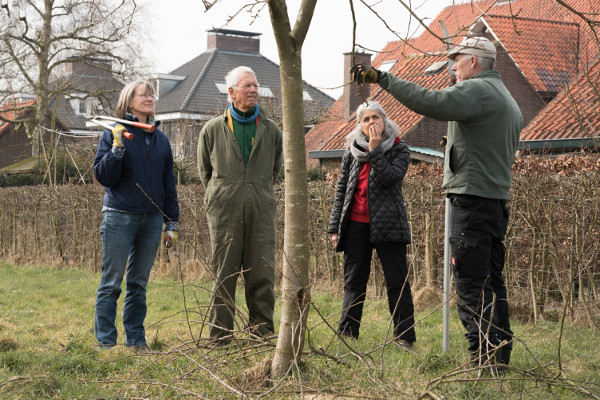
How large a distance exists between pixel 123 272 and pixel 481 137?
279 cm

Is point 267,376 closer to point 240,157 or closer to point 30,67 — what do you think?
point 240,157

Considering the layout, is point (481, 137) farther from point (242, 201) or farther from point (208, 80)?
point (208, 80)

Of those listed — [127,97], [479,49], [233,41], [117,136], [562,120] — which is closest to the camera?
[479,49]

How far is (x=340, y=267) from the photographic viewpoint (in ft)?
30.4

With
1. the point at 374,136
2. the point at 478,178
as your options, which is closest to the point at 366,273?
the point at 374,136

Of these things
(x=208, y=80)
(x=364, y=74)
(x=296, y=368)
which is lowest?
(x=296, y=368)

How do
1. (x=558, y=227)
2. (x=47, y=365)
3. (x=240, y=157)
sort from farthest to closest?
(x=558, y=227), (x=240, y=157), (x=47, y=365)

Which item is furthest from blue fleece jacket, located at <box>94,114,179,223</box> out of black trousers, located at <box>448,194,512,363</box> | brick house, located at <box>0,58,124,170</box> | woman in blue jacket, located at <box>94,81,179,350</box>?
brick house, located at <box>0,58,124,170</box>

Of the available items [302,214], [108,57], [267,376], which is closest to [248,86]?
[302,214]

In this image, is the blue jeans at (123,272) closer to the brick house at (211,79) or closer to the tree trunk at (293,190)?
the tree trunk at (293,190)

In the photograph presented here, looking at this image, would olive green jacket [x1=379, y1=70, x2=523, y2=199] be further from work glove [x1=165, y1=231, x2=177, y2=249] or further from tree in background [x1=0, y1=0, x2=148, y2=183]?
tree in background [x1=0, y1=0, x2=148, y2=183]

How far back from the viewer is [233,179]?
18.1ft

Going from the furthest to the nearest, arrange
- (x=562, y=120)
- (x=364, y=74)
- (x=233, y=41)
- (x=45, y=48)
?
(x=233, y=41)
(x=45, y=48)
(x=562, y=120)
(x=364, y=74)

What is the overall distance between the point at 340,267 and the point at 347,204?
3.65 metres
